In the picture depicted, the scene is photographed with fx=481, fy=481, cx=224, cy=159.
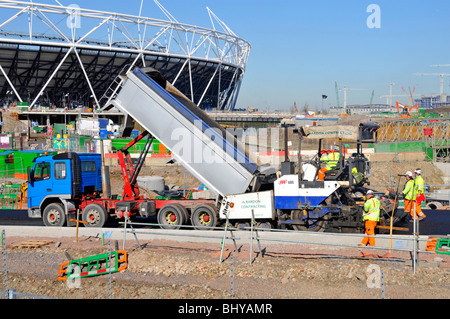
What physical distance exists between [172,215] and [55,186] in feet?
13.9

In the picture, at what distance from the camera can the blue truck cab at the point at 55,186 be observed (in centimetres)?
1583

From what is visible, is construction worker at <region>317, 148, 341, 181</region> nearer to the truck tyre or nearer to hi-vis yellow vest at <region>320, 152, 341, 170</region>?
hi-vis yellow vest at <region>320, 152, 341, 170</region>

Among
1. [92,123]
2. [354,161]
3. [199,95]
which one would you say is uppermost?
[199,95]

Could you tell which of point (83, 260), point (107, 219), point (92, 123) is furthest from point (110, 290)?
point (92, 123)

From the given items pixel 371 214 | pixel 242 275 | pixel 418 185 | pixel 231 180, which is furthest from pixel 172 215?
pixel 418 185

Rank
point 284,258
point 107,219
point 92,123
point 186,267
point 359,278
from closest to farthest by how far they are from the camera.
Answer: point 359,278 < point 186,267 < point 284,258 < point 107,219 < point 92,123

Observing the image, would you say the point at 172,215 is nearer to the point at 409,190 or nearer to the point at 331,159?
the point at 331,159

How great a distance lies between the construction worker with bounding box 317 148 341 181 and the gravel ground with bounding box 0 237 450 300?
8.40 feet

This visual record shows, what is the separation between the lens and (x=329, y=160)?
48.5 feet

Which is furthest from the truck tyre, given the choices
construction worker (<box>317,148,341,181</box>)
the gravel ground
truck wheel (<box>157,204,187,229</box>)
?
construction worker (<box>317,148,341,181</box>)

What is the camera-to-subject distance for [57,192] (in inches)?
626

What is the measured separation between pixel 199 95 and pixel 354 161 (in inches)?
3264

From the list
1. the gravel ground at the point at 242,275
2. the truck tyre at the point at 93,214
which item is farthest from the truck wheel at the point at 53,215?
the gravel ground at the point at 242,275
